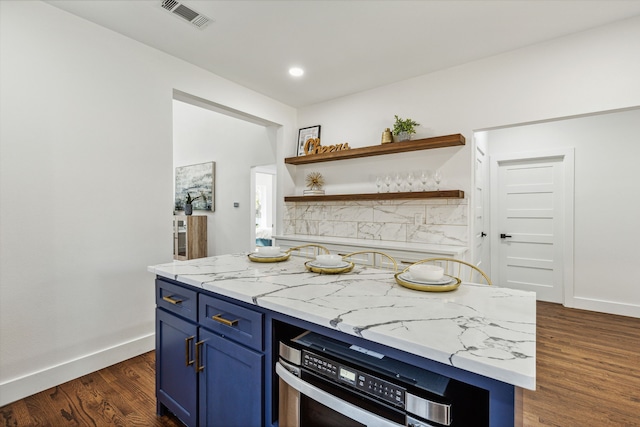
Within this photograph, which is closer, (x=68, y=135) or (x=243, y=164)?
(x=68, y=135)

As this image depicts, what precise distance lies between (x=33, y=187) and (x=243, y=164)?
321 cm

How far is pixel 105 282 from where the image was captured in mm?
2490

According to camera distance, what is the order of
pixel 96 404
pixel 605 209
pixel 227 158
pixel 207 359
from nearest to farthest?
pixel 207 359, pixel 96 404, pixel 605 209, pixel 227 158

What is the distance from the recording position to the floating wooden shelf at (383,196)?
3.00 m

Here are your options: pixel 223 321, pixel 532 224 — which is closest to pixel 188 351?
pixel 223 321

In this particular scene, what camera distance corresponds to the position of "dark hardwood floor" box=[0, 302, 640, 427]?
182 centimetres

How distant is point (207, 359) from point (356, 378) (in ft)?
2.79

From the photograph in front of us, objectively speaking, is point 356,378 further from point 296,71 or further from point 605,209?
point 605,209

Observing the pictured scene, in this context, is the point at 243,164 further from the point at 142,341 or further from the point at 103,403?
the point at 103,403

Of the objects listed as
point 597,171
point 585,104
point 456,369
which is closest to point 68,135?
point 456,369

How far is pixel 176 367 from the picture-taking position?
1659 mm

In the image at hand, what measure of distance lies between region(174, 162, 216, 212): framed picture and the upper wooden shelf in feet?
7.18

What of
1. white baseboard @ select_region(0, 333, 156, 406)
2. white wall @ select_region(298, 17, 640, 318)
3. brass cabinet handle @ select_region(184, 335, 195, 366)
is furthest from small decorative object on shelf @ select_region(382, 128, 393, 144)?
white baseboard @ select_region(0, 333, 156, 406)

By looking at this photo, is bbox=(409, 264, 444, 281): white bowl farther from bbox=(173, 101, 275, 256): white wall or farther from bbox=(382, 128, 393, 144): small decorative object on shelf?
bbox=(173, 101, 275, 256): white wall
